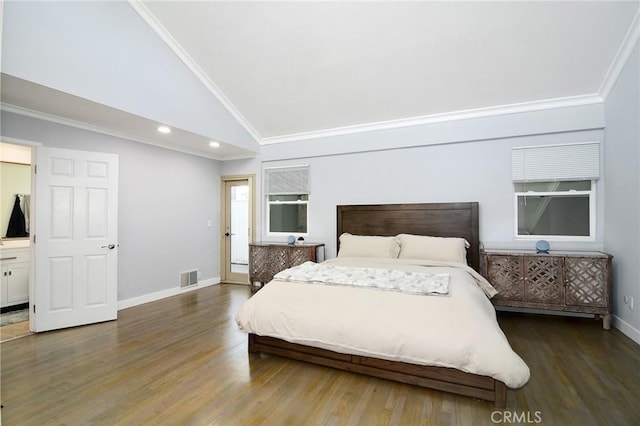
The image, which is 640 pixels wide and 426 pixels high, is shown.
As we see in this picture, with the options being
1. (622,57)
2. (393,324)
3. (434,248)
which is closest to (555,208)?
(434,248)

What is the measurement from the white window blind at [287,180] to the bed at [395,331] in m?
2.43

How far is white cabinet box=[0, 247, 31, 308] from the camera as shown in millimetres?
4211

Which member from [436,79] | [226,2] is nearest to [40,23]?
[226,2]

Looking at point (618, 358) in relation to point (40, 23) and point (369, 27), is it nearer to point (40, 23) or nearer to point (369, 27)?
point (369, 27)

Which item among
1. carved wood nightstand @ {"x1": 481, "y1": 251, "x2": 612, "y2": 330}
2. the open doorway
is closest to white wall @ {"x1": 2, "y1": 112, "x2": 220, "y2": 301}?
the open doorway

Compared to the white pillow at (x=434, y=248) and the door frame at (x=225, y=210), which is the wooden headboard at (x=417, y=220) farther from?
the door frame at (x=225, y=210)

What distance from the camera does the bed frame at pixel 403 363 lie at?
2.14m

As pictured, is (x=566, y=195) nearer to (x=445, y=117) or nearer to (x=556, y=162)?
(x=556, y=162)

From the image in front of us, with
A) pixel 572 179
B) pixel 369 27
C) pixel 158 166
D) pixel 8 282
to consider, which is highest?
pixel 369 27

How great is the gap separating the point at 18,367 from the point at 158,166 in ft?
9.99

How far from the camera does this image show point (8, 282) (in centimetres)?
425

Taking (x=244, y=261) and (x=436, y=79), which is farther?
(x=244, y=261)

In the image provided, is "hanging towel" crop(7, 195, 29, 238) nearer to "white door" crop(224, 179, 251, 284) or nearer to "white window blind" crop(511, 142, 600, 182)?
"white door" crop(224, 179, 251, 284)

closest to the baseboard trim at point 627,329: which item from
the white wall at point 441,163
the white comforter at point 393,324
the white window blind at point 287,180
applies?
the white wall at point 441,163
